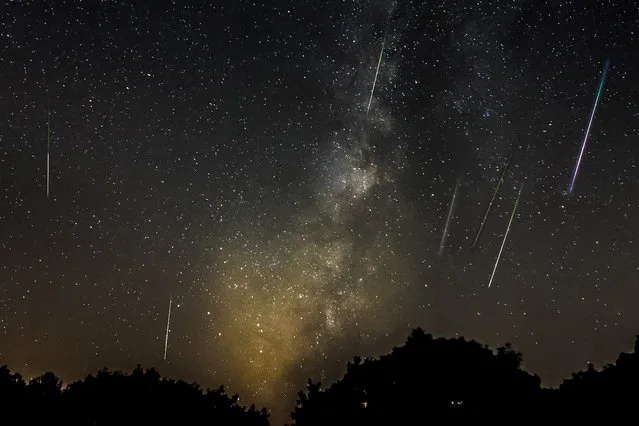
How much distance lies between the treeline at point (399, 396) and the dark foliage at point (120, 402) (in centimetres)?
3

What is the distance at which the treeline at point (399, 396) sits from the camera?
10.1m

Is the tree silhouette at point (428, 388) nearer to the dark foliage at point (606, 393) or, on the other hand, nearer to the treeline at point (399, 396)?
the treeline at point (399, 396)

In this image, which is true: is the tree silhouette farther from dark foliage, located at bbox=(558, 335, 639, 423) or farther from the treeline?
dark foliage, located at bbox=(558, 335, 639, 423)

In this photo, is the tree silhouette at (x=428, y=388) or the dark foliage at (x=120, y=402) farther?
the dark foliage at (x=120, y=402)

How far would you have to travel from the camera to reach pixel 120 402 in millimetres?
14484

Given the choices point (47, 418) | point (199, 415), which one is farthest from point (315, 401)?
point (47, 418)

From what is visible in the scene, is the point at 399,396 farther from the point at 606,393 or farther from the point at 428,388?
the point at 606,393

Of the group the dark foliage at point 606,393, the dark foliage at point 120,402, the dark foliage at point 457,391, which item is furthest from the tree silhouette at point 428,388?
the dark foliage at point 120,402

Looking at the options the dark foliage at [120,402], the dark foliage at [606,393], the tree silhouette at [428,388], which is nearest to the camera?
the dark foliage at [606,393]

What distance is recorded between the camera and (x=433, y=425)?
1074cm

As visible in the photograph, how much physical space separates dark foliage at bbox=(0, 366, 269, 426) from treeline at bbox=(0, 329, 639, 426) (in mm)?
34

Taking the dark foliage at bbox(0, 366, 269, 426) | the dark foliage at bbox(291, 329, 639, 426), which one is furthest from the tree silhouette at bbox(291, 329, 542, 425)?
the dark foliage at bbox(0, 366, 269, 426)

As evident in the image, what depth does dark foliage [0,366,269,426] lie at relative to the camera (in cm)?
1364

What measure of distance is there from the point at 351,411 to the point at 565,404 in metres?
5.79
